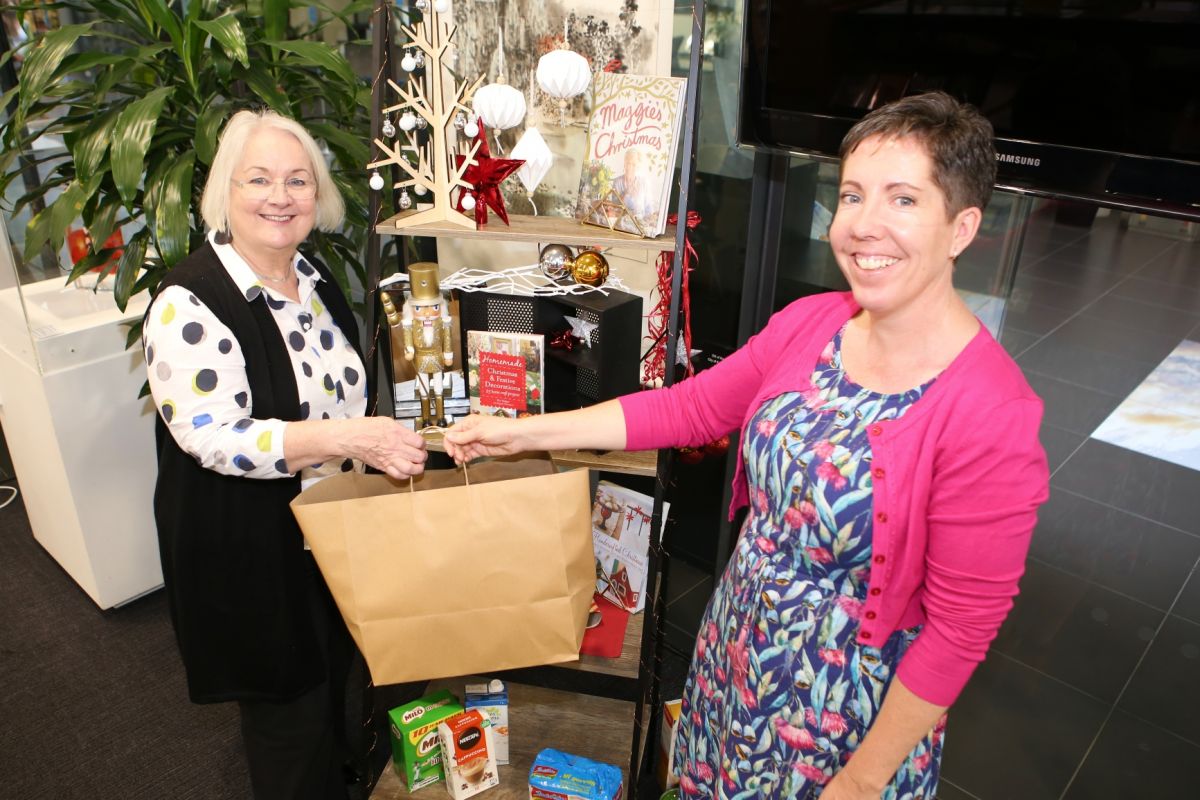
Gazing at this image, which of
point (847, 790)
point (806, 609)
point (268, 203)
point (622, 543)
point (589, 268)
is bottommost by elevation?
point (622, 543)

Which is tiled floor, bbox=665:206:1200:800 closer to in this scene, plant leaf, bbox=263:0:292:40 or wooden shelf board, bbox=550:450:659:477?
wooden shelf board, bbox=550:450:659:477

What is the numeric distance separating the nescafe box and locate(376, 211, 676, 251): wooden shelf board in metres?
1.05

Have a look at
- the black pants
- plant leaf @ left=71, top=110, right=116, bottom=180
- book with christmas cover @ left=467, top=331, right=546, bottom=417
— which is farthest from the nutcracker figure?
plant leaf @ left=71, top=110, right=116, bottom=180

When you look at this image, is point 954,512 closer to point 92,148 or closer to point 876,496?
point 876,496

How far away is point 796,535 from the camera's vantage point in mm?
1271

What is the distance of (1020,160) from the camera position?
4.86ft

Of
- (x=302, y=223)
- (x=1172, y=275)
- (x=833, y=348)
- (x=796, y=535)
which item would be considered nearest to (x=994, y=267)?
(x=1172, y=275)

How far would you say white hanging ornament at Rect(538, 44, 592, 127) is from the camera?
5.63 ft

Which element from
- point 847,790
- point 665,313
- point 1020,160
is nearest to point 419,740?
point 847,790

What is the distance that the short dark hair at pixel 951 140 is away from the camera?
1.08 meters

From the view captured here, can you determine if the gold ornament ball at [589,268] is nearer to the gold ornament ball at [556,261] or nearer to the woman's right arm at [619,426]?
the gold ornament ball at [556,261]

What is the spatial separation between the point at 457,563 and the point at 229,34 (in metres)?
1.33

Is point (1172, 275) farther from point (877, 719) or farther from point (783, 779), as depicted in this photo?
point (783, 779)

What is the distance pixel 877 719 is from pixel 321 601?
1166mm
